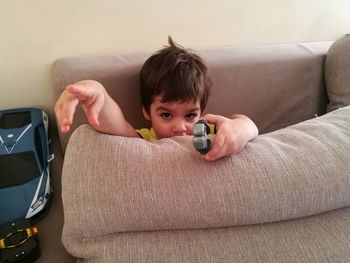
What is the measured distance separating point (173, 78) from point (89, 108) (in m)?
0.35

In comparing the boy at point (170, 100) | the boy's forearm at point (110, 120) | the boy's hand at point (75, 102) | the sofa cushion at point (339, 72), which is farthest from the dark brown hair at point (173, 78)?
the sofa cushion at point (339, 72)

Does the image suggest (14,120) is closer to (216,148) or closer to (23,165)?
(23,165)

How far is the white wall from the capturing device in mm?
937

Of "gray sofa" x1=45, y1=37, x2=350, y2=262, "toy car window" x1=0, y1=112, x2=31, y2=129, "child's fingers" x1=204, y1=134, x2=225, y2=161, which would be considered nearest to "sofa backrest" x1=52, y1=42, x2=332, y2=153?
"toy car window" x1=0, y1=112, x2=31, y2=129

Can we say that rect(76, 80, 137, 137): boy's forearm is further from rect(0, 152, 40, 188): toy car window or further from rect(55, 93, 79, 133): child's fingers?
rect(0, 152, 40, 188): toy car window

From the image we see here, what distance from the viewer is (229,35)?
122cm

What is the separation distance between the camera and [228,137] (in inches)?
25.7

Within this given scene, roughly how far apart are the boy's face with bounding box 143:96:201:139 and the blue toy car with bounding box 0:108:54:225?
0.38 meters

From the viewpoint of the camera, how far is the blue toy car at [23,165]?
32.0 inches

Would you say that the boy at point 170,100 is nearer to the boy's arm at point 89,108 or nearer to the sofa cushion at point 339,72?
the boy's arm at point 89,108

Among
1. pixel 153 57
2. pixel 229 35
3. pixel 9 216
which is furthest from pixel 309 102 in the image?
pixel 9 216

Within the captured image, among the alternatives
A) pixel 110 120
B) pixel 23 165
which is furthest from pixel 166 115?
pixel 23 165

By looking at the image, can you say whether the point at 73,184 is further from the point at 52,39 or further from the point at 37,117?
the point at 52,39

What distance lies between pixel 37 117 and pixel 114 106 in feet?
1.29
